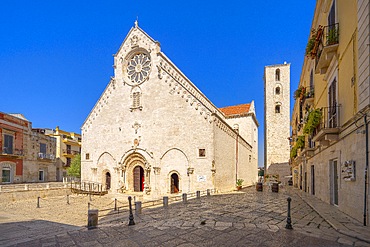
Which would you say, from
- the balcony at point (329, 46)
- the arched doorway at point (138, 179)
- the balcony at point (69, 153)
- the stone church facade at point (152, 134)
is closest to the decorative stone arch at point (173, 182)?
the stone church facade at point (152, 134)

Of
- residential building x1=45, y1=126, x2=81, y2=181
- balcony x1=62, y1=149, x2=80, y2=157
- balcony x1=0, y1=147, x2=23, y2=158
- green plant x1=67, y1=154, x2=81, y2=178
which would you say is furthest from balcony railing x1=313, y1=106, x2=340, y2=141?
balcony x1=62, y1=149, x2=80, y2=157

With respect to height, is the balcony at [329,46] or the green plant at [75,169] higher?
the balcony at [329,46]

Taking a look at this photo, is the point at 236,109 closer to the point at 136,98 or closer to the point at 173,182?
the point at 136,98

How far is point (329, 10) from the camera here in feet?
37.6

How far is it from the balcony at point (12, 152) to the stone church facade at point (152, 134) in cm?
791

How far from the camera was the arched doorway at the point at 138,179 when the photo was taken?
23.7 m

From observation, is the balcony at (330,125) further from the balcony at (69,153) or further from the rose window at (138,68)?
the balcony at (69,153)

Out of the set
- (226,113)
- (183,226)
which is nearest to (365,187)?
(183,226)

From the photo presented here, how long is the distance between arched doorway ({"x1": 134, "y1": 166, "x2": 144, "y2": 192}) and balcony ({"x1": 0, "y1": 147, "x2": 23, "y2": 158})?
14349 mm

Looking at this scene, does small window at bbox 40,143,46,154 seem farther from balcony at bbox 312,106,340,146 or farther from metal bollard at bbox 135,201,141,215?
balcony at bbox 312,106,340,146

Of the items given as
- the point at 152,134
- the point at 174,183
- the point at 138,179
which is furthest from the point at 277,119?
the point at 138,179

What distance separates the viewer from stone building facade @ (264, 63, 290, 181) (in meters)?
36.5

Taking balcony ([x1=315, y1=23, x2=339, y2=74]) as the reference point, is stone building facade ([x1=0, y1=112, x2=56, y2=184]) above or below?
below

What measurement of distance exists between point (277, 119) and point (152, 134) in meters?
23.4
